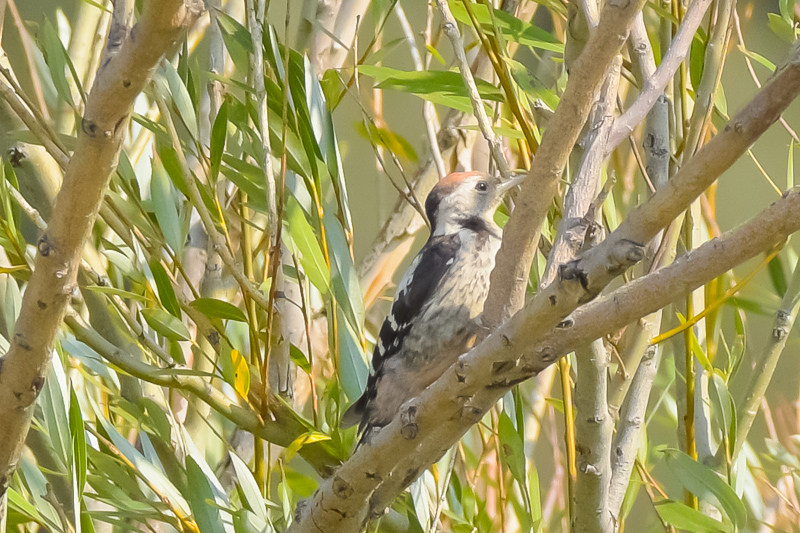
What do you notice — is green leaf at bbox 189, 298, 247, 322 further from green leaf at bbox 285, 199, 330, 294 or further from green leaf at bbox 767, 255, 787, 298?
green leaf at bbox 767, 255, 787, 298

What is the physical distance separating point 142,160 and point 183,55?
358 mm

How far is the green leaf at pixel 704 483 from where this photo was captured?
0.74 meters

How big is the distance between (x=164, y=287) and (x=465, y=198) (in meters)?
0.54

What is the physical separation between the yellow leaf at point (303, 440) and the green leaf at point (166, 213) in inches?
9.5

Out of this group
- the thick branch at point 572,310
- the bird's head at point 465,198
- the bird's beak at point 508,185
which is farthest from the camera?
the bird's head at point 465,198

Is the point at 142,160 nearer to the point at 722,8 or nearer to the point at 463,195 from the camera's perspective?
the point at 463,195

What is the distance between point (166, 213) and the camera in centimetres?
85

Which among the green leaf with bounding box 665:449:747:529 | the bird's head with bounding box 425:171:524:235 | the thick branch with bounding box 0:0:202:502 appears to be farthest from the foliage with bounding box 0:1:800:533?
the bird's head with bounding box 425:171:524:235

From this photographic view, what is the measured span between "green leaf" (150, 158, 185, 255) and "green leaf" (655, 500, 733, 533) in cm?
53

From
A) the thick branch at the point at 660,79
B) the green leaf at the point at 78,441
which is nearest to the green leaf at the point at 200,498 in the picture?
the green leaf at the point at 78,441

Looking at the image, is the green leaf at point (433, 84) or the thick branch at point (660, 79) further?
the green leaf at point (433, 84)

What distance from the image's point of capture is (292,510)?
93 cm

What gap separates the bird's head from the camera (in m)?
1.21

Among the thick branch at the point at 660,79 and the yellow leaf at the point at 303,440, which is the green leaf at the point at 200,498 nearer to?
the yellow leaf at the point at 303,440
